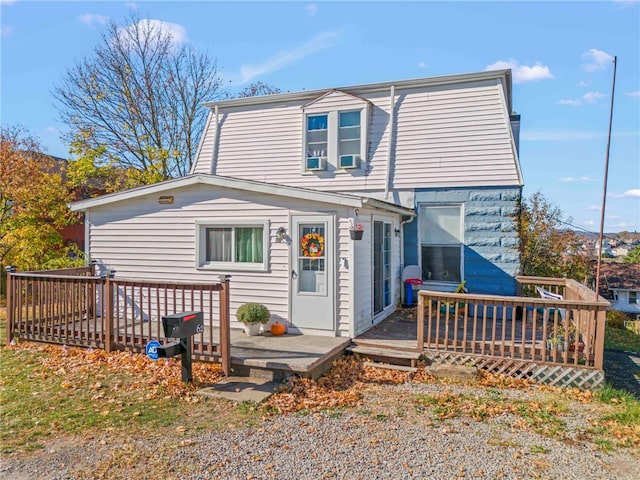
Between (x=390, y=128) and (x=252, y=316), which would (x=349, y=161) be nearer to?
(x=390, y=128)

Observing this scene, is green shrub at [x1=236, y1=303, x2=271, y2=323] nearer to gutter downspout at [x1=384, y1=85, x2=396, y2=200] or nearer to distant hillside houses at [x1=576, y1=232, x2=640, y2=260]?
gutter downspout at [x1=384, y1=85, x2=396, y2=200]

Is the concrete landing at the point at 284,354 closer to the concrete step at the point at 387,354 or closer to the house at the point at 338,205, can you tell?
the concrete step at the point at 387,354

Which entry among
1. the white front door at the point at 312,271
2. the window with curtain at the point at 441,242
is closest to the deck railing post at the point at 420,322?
the white front door at the point at 312,271

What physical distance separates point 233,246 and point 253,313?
58.7 inches

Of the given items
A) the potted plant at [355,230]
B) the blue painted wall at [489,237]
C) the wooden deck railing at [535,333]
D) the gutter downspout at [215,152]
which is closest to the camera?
the wooden deck railing at [535,333]

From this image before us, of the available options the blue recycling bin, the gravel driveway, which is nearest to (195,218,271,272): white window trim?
the gravel driveway

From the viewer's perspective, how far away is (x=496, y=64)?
1012 centimetres

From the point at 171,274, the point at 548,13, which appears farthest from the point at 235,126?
the point at 548,13

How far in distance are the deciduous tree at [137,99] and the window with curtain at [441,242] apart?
41.5 feet

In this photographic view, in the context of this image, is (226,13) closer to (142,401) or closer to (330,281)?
(330,281)

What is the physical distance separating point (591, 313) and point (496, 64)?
725 cm

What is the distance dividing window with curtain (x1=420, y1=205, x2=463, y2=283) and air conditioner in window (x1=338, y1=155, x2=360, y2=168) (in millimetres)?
2071

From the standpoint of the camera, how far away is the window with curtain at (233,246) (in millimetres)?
7566

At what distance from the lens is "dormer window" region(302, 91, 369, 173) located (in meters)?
10.6
